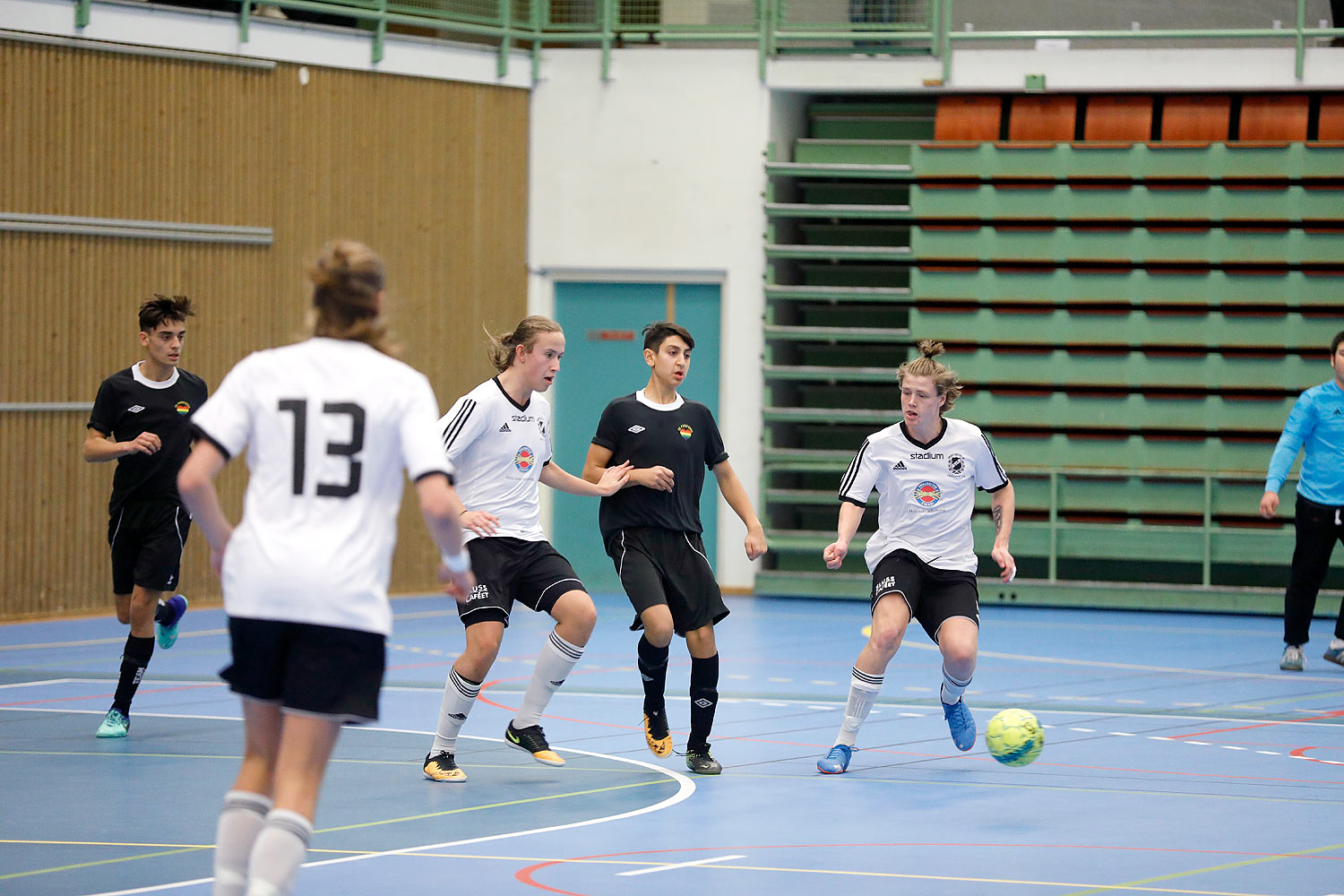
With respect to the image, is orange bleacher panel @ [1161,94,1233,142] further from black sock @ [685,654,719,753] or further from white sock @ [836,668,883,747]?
black sock @ [685,654,719,753]

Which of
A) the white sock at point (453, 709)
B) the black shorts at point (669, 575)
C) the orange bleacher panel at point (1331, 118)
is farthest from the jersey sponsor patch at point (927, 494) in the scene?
the orange bleacher panel at point (1331, 118)

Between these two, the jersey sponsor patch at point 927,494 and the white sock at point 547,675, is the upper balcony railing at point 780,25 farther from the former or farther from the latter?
the white sock at point 547,675

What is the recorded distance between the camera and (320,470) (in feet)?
12.4

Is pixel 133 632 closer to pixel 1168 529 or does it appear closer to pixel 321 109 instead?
pixel 321 109

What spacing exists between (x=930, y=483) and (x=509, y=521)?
6.19 feet

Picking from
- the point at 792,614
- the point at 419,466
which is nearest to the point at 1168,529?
the point at 792,614

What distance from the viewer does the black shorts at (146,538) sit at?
786 cm

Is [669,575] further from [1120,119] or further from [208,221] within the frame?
[1120,119]

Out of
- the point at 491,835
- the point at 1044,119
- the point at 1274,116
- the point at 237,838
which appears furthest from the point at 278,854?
the point at 1274,116

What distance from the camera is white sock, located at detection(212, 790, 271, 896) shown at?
3818mm

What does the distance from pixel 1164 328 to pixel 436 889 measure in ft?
36.7

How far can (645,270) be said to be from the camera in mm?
15289

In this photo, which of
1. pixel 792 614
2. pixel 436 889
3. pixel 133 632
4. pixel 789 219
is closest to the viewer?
pixel 436 889

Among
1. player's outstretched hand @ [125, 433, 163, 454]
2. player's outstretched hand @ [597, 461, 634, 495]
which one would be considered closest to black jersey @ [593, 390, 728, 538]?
player's outstretched hand @ [597, 461, 634, 495]
